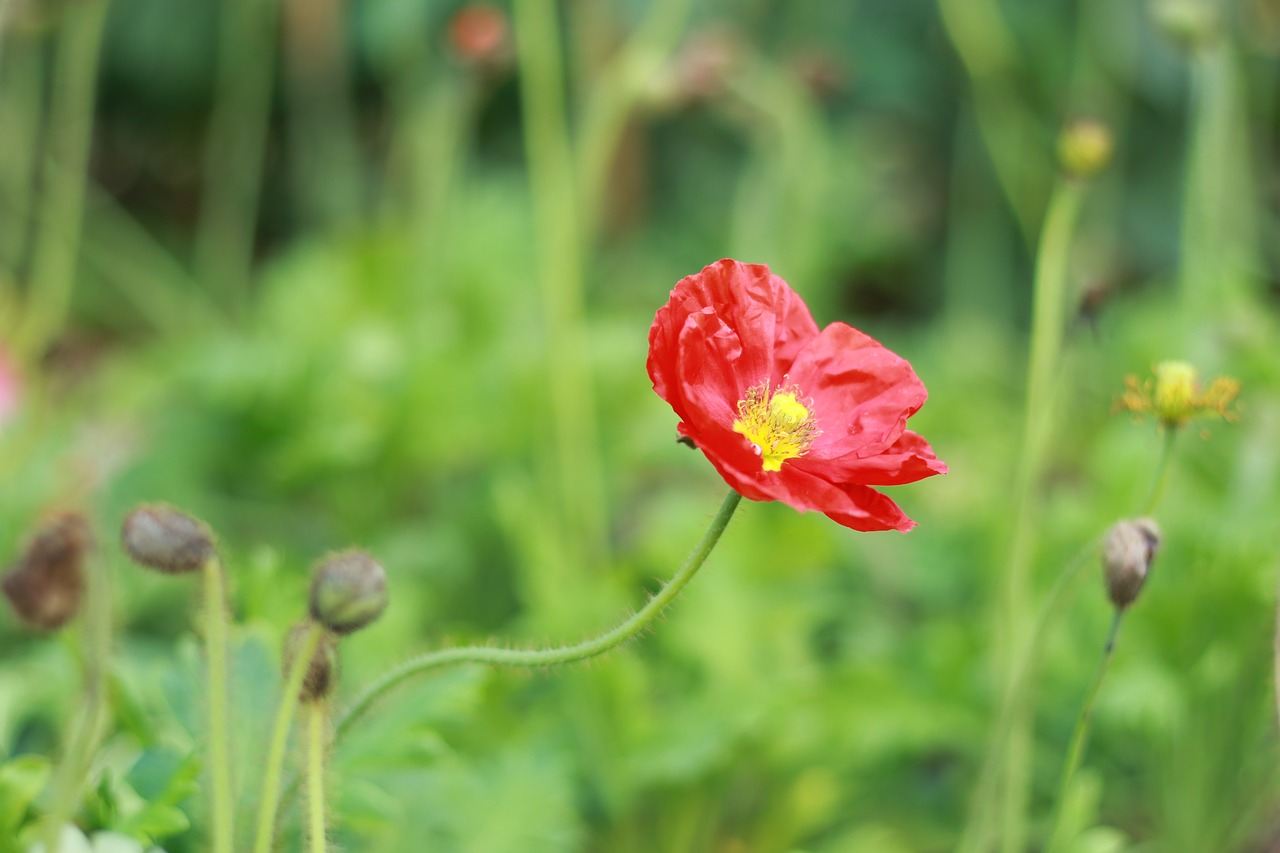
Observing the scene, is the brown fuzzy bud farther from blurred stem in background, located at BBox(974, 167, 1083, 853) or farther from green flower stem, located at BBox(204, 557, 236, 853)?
blurred stem in background, located at BBox(974, 167, 1083, 853)

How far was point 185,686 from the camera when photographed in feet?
2.56

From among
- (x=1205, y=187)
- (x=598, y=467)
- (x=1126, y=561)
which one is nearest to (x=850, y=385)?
(x=1126, y=561)

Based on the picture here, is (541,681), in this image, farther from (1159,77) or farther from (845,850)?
(1159,77)

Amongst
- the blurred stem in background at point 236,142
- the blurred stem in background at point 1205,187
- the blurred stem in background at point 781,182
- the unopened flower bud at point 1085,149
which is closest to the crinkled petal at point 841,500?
the unopened flower bud at point 1085,149

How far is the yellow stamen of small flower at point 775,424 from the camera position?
675 mm

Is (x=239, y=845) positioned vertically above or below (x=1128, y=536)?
below

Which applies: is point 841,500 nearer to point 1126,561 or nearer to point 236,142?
point 1126,561

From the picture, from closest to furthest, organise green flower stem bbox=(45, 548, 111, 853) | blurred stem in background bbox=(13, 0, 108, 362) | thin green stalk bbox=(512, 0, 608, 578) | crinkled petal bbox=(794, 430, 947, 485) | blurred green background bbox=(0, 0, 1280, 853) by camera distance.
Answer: green flower stem bbox=(45, 548, 111, 853)
crinkled petal bbox=(794, 430, 947, 485)
blurred green background bbox=(0, 0, 1280, 853)
thin green stalk bbox=(512, 0, 608, 578)
blurred stem in background bbox=(13, 0, 108, 362)

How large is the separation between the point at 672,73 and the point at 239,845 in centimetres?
95

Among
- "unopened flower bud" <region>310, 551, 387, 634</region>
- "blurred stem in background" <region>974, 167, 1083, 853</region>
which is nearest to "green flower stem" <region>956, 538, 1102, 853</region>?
"blurred stem in background" <region>974, 167, 1083, 853</region>

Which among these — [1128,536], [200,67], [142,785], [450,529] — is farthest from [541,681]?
[200,67]

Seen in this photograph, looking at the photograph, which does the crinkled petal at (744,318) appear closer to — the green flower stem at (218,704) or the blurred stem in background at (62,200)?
the green flower stem at (218,704)

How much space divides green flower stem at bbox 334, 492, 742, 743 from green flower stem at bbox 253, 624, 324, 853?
4 centimetres

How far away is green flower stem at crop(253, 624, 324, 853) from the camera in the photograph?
549 millimetres
